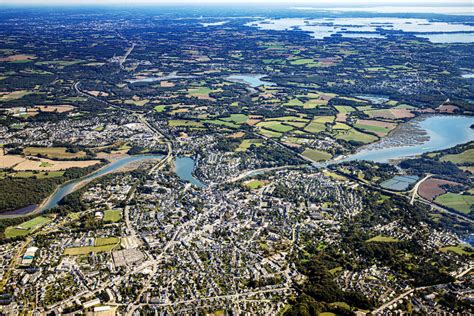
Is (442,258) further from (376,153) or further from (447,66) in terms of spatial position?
(447,66)

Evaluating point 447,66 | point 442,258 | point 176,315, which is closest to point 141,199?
Answer: point 176,315

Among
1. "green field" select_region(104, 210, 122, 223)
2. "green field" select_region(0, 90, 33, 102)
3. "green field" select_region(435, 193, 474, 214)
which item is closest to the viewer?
"green field" select_region(104, 210, 122, 223)

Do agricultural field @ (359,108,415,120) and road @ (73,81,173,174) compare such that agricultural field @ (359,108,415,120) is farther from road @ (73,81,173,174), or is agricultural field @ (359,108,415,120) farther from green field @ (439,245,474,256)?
green field @ (439,245,474,256)

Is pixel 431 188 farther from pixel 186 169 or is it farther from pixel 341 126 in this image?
pixel 186 169

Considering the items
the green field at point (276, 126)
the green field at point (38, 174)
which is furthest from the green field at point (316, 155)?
the green field at point (38, 174)

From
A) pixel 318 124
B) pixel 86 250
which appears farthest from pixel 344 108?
pixel 86 250

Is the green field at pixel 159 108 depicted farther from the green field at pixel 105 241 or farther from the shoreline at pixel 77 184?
the green field at pixel 105 241

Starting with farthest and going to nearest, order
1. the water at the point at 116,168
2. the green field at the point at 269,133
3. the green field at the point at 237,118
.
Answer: the green field at the point at 237,118
the green field at the point at 269,133
the water at the point at 116,168

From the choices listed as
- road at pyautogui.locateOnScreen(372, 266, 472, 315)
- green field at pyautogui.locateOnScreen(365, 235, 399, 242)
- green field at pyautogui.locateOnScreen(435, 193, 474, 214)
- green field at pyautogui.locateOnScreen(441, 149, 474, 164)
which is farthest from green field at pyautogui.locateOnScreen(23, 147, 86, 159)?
green field at pyautogui.locateOnScreen(441, 149, 474, 164)
